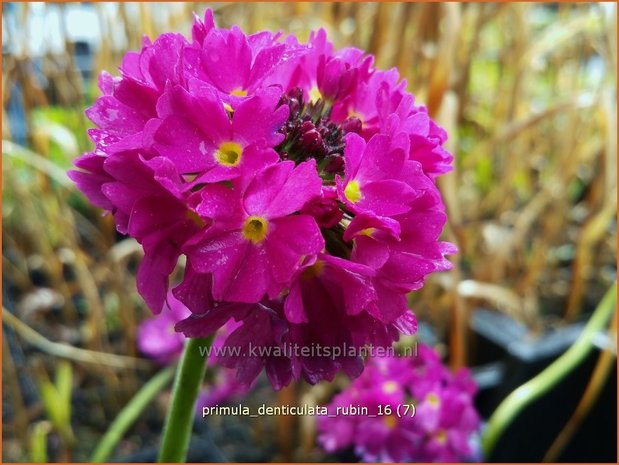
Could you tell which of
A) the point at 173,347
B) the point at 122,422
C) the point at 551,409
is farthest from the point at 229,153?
the point at 551,409

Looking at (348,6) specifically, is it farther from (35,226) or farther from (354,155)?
(354,155)

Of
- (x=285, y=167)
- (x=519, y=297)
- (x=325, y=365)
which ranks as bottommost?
(x=519, y=297)

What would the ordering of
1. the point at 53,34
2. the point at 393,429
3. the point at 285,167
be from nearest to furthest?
1. the point at 285,167
2. the point at 393,429
3. the point at 53,34

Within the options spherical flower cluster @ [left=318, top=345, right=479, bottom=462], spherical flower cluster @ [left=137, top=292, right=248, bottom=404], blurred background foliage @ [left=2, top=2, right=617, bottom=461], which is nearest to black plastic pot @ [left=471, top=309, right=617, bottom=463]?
blurred background foliage @ [left=2, top=2, right=617, bottom=461]

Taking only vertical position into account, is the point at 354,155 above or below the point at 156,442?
above

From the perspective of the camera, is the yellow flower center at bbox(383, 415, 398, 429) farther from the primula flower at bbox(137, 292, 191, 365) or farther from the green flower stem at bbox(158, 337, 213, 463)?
the primula flower at bbox(137, 292, 191, 365)

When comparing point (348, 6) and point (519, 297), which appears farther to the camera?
point (519, 297)

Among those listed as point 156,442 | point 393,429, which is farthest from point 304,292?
point 156,442
